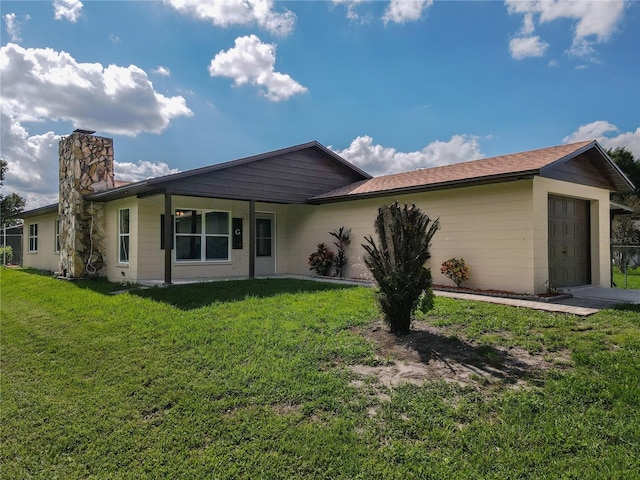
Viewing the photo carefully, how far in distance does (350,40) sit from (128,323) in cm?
953

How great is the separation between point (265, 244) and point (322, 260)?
2658 millimetres

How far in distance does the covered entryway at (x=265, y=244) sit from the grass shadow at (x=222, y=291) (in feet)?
11.0

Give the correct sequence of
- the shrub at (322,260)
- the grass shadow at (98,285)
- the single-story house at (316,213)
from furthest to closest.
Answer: the shrub at (322,260) < the grass shadow at (98,285) < the single-story house at (316,213)

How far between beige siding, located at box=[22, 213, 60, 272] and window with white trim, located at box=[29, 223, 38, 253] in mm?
168

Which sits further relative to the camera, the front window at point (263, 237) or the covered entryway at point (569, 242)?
the front window at point (263, 237)

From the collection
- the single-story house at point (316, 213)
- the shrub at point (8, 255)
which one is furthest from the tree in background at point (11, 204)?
the single-story house at point (316, 213)

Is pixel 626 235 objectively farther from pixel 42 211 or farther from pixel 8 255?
pixel 8 255

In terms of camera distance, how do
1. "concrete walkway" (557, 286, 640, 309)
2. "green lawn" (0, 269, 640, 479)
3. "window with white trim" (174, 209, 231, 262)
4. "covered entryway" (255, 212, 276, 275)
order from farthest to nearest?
"covered entryway" (255, 212, 276, 275), "window with white trim" (174, 209, 231, 262), "concrete walkway" (557, 286, 640, 309), "green lawn" (0, 269, 640, 479)

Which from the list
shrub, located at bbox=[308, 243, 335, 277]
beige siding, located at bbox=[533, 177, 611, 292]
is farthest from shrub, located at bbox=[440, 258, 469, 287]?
shrub, located at bbox=[308, 243, 335, 277]

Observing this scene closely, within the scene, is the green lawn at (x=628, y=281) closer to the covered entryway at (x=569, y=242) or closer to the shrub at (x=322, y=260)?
the covered entryway at (x=569, y=242)

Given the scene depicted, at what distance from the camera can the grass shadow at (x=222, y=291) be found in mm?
8062

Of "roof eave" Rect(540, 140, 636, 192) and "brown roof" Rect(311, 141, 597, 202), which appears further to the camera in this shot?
"brown roof" Rect(311, 141, 597, 202)

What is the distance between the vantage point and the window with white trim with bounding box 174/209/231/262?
40.5ft

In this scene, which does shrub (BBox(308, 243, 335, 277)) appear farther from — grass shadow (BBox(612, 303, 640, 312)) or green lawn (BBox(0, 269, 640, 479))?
grass shadow (BBox(612, 303, 640, 312))
